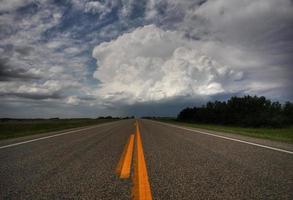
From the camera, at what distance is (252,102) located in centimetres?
5662

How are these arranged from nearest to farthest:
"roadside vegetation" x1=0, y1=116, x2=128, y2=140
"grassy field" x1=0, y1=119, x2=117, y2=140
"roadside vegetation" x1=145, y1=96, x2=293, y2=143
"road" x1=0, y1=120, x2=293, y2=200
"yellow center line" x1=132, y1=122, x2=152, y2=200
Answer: "yellow center line" x1=132, y1=122, x2=152, y2=200 → "road" x1=0, y1=120, x2=293, y2=200 → "grassy field" x1=0, y1=119, x2=117, y2=140 → "roadside vegetation" x1=0, y1=116, x2=128, y2=140 → "roadside vegetation" x1=145, y1=96, x2=293, y2=143

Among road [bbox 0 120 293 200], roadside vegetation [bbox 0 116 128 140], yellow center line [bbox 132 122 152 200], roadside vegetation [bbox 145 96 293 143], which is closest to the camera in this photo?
yellow center line [bbox 132 122 152 200]

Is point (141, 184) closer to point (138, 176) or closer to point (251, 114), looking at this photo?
point (138, 176)

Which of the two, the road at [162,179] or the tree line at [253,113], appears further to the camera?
the tree line at [253,113]

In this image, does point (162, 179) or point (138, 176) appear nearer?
point (162, 179)

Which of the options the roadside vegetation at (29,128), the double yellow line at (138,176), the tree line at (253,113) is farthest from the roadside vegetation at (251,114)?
the double yellow line at (138,176)

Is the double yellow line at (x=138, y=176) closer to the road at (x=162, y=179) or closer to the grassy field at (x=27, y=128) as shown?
the road at (x=162, y=179)

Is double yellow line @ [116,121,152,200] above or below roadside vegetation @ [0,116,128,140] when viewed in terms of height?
below

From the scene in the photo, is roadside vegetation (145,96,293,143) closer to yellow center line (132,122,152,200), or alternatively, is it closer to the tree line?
the tree line

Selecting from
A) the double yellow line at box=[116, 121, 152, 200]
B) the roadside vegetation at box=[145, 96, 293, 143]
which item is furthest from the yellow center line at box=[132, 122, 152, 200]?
the roadside vegetation at box=[145, 96, 293, 143]

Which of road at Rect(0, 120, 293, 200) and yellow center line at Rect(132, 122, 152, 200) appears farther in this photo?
road at Rect(0, 120, 293, 200)

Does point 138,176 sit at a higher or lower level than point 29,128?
lower

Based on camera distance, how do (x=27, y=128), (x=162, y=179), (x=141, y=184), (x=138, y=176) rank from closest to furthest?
1. (x=141, y=184)
2. (x=162, y=179)
3. (x=138, y=176)
4. (x=27, y=128)

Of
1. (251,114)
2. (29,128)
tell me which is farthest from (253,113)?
(29,128)
